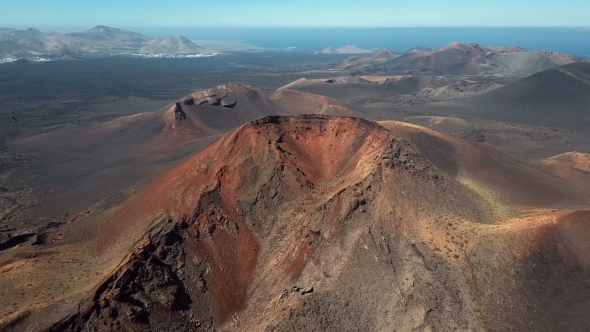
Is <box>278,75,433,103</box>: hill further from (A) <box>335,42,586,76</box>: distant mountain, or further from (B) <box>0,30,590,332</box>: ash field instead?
(B) <box>0,30,590,332</box>: ash field

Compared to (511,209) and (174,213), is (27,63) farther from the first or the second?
(511,209)

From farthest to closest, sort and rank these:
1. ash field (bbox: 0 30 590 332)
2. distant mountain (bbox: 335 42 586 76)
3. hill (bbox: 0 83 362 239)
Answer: distant mountain (bbox: 335 42 586 76) < hill (bbox: 0 83 362 239) < ash field (bbox: 0 30 590 332)

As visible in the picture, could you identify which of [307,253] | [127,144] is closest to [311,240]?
[307,253]

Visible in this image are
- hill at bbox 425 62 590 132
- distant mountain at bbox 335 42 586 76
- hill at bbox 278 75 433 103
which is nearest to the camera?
hill at bbox 425 62 590 132

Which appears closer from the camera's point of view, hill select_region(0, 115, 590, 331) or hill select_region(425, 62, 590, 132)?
hill select_region(0, 115, 590, 331)

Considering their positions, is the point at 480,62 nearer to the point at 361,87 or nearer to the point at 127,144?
the point at 361,87

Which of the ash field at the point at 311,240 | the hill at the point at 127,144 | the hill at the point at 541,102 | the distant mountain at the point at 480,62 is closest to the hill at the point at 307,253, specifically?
the ash field at the point at 311,240

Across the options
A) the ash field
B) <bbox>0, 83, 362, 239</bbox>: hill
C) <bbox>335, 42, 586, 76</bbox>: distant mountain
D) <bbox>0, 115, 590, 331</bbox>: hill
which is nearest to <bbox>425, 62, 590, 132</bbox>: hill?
<bbox>0, 83, 362, 239</bbox>: hill
